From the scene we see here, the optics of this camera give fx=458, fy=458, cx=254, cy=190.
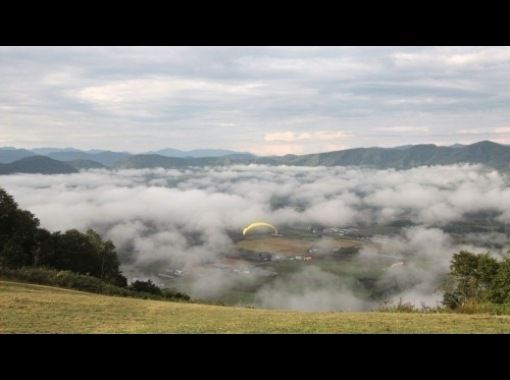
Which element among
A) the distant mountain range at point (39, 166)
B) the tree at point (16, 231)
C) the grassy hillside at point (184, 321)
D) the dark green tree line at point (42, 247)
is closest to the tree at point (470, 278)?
the grassy hillside at point (184, 321)

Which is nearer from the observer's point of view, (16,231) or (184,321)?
(184,321)

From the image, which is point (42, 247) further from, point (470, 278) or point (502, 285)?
point (502, 285)

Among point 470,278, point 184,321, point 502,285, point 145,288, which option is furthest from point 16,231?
point 502,285

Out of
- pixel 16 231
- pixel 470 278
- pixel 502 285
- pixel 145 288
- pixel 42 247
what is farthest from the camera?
pixel 42 247

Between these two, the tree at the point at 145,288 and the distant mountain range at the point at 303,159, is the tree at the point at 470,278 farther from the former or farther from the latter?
the distant mountain range at the point at 303,159
